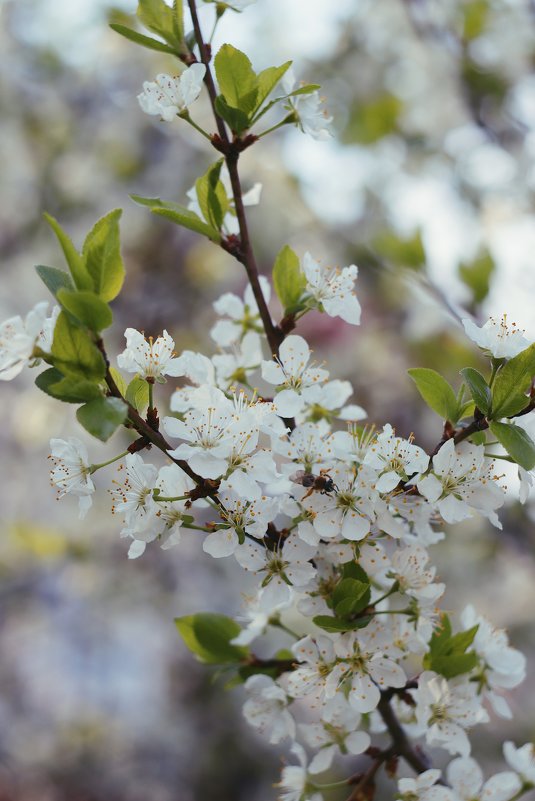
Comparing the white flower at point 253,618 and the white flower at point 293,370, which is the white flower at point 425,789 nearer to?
the white flower at point 253,618

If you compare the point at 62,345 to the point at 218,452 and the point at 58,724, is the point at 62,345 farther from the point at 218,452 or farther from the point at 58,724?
the point at 58,724

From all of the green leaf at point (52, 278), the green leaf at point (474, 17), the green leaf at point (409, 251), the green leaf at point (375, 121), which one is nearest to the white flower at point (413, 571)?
the green leaf at point (52, 278)

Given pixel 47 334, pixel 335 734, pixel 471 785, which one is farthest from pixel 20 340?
pixel 471 785

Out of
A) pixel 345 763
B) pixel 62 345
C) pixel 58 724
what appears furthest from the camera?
pixel 58 724

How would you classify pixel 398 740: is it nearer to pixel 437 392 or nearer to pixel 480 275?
pixel 437 392

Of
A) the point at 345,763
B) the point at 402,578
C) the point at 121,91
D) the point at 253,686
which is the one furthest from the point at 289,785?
the point at 121,91

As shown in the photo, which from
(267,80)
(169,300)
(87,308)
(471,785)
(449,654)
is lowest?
(169,300)
